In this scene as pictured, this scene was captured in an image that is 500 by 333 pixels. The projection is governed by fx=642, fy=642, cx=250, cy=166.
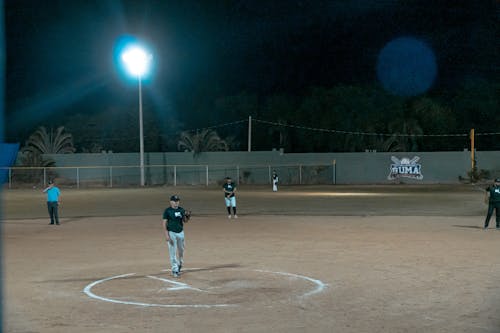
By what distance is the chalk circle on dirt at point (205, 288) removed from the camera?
37.6 feet

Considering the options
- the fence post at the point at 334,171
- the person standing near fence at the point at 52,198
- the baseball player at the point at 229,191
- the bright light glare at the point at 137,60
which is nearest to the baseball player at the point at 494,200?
the baseball player at the point at 229,191

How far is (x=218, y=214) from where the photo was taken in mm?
30281

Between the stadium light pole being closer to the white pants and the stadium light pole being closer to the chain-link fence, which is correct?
the chain-link fence

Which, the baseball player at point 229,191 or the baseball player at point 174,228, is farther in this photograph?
the baseball player at point 229,191

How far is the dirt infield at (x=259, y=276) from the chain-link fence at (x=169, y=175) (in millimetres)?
36339

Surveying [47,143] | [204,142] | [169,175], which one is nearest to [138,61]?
[169,175]

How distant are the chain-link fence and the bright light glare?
10317 mm

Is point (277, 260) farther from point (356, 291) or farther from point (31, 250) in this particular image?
point (31, 250)

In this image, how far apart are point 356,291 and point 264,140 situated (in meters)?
76.1

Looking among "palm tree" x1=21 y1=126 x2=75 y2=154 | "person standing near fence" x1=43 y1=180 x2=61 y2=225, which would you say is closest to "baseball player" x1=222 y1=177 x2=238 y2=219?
"person standing near fence" x1=43 y1=180 x2=61 y2=225

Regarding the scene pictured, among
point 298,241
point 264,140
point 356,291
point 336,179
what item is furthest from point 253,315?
point 264,140

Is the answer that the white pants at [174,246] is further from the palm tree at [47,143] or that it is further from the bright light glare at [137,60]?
the palm tree at [47,143]

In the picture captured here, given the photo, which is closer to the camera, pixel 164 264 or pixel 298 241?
pixel 164 264

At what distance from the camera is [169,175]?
64.4 metres
